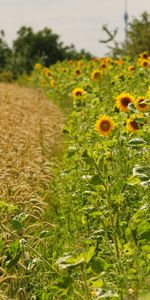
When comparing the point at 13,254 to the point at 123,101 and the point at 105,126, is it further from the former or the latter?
the point at 123,101

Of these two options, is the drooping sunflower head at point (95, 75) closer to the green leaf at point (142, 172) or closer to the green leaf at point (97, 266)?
the green leaf at point (142, 172)

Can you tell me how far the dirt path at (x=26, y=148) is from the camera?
488cm

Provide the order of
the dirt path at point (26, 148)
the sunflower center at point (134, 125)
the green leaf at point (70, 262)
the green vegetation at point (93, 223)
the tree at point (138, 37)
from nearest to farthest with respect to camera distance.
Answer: the green leaf at point (70, 262)
the green vegetation at point (93, 223)
the sunflower center at point (134, 125)
the dirt path at point (26, 148)
the tree at point (138, 37)

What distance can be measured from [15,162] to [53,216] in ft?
1.87

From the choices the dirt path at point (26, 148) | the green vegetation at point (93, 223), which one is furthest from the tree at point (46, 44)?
the green vegetation at point (93, 223)

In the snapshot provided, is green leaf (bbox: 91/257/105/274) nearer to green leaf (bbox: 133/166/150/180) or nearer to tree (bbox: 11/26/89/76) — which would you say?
green leaf (bbox: 133/166/150/180)

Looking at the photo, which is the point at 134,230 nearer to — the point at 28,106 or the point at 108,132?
the point at 108,132

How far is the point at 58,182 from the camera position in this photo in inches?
260

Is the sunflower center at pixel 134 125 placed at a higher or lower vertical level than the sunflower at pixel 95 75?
lower

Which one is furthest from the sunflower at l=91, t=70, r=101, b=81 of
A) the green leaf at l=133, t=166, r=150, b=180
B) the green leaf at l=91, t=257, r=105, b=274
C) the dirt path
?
the green leaf at l=91, t=257, r=105, b=274

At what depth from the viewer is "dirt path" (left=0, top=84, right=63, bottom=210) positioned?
4883mm

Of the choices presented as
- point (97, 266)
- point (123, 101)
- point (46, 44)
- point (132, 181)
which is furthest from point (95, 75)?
point (46, 44)

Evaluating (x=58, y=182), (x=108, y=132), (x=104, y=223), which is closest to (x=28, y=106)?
(x=58, y=182)

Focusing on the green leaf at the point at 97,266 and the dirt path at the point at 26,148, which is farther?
the dirt path at the point at 26,148
